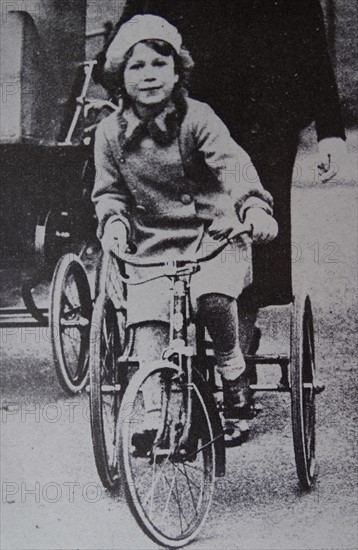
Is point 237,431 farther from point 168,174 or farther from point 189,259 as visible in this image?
point 168,174

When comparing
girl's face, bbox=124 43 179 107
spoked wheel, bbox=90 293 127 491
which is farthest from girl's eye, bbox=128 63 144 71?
spoked wheel, bbox=90 293 127 491

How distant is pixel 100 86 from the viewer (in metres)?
3.12

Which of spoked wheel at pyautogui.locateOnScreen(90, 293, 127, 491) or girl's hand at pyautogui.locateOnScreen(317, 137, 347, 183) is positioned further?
girl's hand at pyautogui.locateOnScreen(317, 137, 347, 183)

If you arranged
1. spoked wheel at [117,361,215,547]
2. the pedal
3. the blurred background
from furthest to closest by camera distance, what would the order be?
the blurred background, the pedal, spoked wheel at [117,361,215,547]

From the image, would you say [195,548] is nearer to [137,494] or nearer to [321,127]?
[137,494]

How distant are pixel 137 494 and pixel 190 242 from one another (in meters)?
0.86

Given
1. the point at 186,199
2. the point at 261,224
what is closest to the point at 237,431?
the point at 261,224

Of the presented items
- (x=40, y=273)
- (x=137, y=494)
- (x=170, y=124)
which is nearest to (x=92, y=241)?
(x=40, y=273)

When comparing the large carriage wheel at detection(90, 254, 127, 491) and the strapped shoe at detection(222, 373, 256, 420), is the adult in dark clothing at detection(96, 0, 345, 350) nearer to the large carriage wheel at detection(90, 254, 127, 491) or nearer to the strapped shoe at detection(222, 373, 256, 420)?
the strapped shoe at detection(222, 373, 256, 420)

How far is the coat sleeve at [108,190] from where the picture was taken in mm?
3074

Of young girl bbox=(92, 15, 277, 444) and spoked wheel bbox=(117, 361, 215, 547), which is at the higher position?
young girl bbox=(92, 15, 277, 444)

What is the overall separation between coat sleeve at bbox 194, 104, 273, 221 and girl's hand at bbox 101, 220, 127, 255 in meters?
0.38

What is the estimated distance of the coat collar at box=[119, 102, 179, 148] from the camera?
3.06 m

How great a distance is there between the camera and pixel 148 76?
3035 mm
